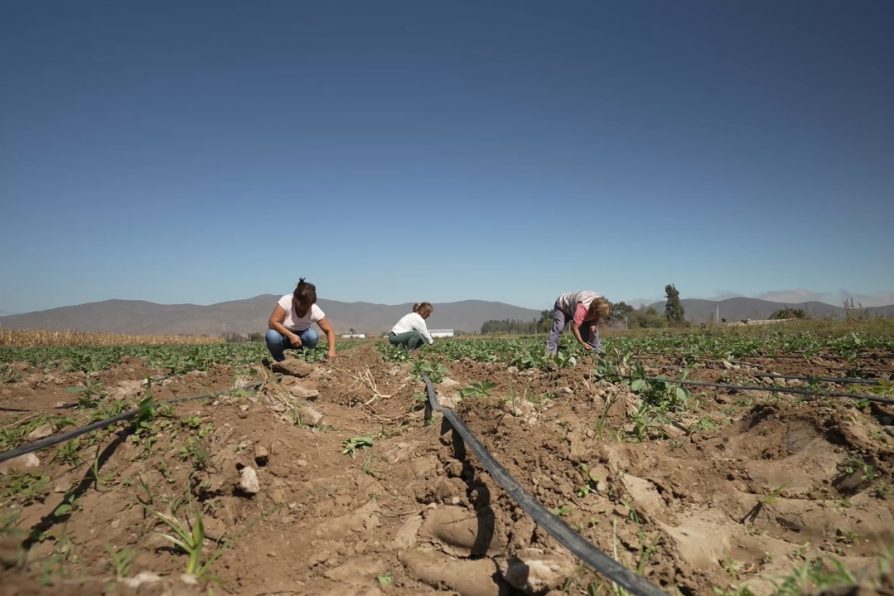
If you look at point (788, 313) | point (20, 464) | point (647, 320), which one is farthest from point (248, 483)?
point (647, 320)

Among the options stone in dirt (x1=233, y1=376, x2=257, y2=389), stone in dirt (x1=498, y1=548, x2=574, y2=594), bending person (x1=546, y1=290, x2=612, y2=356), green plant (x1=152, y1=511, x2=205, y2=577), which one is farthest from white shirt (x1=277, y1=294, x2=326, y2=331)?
stone in dirt (x1=498, y1=548, x2=574, y2=594)

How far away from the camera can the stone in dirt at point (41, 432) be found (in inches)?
119

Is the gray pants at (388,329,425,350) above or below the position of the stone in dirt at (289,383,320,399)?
above

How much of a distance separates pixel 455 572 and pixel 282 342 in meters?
5.77

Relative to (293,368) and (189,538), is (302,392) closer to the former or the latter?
(293,368)

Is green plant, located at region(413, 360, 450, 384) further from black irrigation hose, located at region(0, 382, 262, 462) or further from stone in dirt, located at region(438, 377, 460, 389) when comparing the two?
black irrigation hose, located at region(0, 382, 262, 462)

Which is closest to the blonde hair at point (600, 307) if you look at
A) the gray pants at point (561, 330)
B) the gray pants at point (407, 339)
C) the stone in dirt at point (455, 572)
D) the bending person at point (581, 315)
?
the bending person at point (581, 315)

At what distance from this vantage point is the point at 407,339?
394 inches

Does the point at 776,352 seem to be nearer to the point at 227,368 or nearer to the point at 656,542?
the point at 656,542

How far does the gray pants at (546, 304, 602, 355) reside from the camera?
27.4 feet

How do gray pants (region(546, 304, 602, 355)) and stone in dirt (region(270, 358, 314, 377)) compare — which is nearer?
stone in dirt (region(270, 358, 314, 377))

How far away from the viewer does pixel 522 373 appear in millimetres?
6695

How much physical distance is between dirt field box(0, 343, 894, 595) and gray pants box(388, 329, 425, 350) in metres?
5.97

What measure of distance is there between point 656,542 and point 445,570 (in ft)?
3.16
